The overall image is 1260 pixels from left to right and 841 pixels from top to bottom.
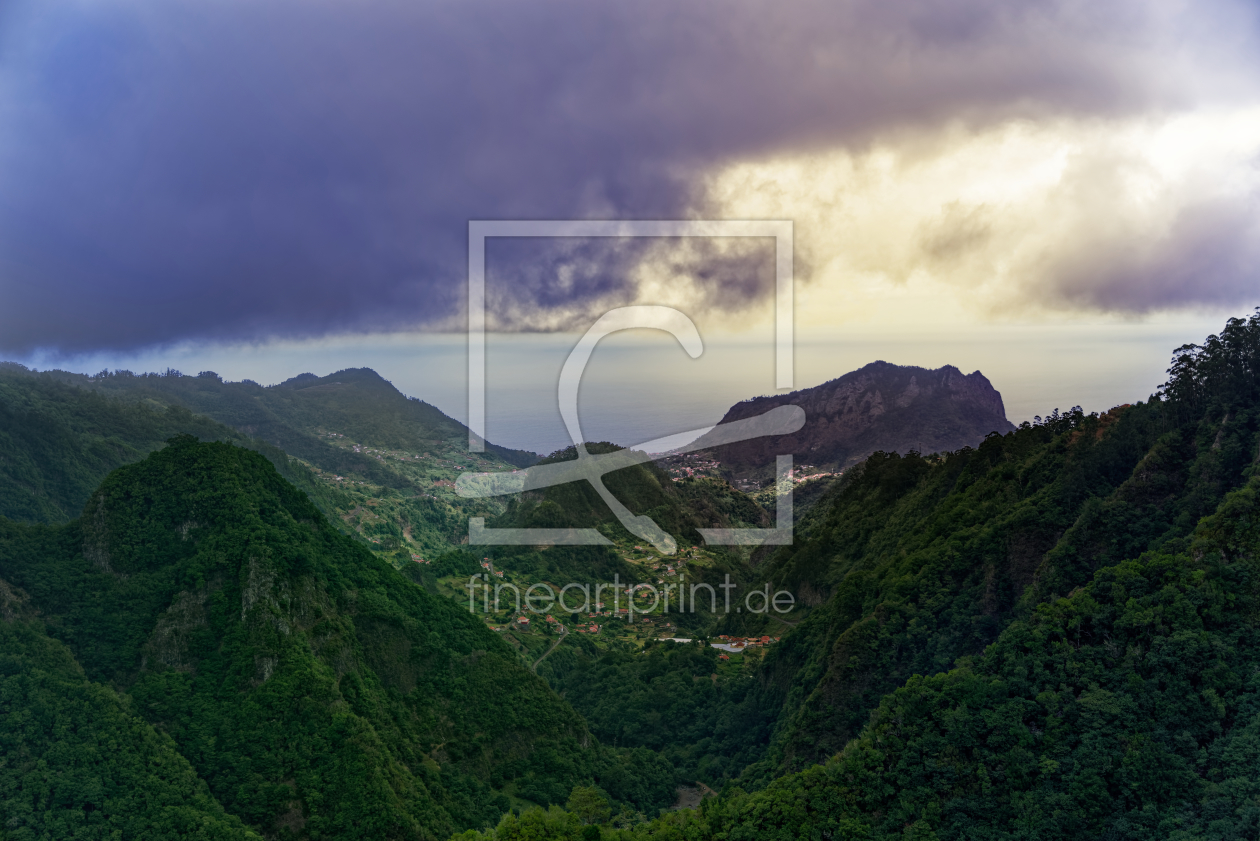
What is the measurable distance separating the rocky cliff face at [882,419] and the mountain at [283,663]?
111718mm

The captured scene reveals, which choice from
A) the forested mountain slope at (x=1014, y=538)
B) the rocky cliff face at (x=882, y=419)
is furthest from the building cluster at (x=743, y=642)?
the rocky cliff face at (x=882, y=419)

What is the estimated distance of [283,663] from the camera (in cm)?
3469

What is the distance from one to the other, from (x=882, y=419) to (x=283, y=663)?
442 feet

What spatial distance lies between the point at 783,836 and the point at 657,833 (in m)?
4.77

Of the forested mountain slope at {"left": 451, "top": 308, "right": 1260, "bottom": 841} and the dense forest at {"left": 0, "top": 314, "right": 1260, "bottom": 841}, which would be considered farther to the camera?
the dense forest at {"left": 0, "top": 314, "right": 1260, "bottom": 841}

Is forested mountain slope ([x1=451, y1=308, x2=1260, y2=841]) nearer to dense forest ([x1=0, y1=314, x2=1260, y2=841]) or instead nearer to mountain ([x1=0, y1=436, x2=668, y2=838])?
dense forest ([x1=0, y1=314, x2=1260, y2=841])

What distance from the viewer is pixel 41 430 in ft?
256

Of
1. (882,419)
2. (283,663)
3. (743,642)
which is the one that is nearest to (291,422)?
(882,419)

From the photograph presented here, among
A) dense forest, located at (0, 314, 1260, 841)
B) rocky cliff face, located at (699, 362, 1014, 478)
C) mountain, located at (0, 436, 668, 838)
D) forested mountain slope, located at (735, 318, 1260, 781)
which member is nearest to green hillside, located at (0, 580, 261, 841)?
dense forest, located at (0, 314, 1260, 841)

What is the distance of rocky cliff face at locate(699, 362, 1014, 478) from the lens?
14800 cm

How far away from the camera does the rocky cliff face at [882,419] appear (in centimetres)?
14800

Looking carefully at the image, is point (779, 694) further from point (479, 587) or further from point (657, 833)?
point (479, 587)

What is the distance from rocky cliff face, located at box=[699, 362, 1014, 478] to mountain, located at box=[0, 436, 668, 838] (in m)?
112

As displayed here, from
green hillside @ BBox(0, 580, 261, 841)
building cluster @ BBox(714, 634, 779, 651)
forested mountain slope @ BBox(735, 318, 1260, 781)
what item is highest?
forested mountain slope @ BBox(735, 318, 1260, 781)
